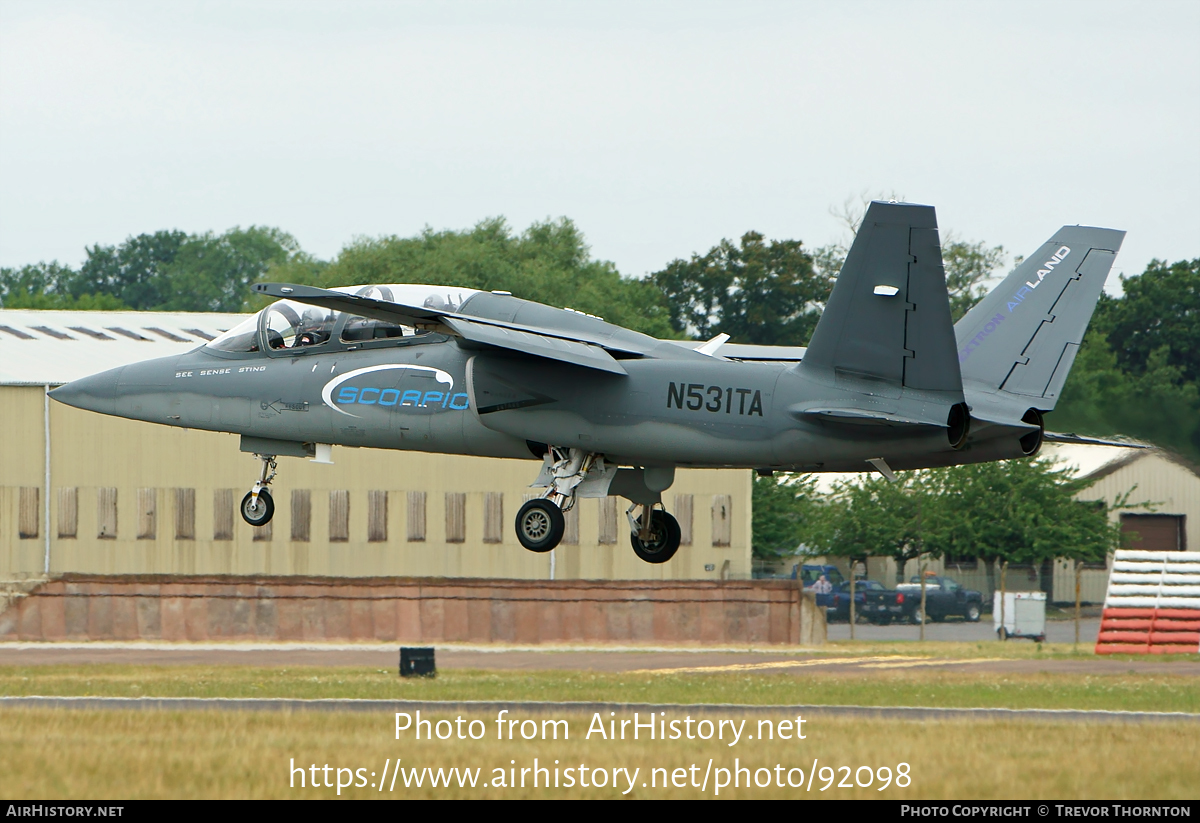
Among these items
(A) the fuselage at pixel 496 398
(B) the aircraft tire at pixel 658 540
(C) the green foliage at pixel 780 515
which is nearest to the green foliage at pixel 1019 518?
(C) the green foliage at pixel 780 515

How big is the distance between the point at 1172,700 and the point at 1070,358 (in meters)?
10.4

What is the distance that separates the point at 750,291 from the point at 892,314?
3333 inches

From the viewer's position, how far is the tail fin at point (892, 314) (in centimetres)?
2206

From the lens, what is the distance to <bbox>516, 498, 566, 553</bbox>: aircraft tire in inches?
1005

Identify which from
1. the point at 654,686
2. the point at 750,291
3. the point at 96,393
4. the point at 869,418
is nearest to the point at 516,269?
the point at 750,291

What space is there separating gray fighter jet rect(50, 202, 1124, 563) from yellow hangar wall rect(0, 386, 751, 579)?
28.2m

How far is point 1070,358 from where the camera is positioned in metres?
25.4

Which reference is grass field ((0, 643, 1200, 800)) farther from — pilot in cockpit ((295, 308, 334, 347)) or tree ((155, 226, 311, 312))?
tree ((155, 226, 311, 312))

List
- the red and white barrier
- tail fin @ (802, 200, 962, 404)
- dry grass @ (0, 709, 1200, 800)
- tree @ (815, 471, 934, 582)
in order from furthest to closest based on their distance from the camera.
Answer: tree @ (815, 471, 934, 582) < the red and white barrier < tail fin @ (802, 200, 962, 404) < dry grass @ (0, 709, 1200, 800)

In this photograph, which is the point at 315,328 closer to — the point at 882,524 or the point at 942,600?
the point at 942,600

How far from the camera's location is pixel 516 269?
9156 centimetres

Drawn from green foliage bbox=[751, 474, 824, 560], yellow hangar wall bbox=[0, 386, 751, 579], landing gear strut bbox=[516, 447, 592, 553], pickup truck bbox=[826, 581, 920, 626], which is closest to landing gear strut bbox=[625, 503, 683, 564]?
landing gear strut bbox=[516, 447, 592, 553]
